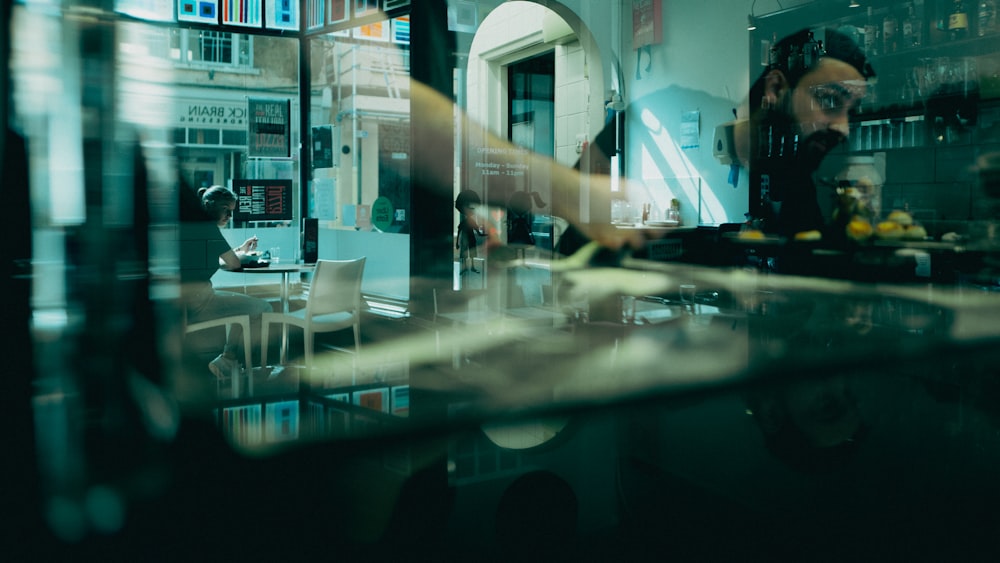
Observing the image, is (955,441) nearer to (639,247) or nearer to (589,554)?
(589,554)

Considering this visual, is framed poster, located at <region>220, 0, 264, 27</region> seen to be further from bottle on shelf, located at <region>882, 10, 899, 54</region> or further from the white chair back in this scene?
bottle on shelf, located at <region>882, 10, 899, 54</region>

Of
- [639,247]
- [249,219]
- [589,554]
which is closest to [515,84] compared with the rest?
[639,247]

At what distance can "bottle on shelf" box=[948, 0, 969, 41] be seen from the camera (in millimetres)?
5406

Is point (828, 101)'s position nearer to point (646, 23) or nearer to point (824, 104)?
point (824, 104)

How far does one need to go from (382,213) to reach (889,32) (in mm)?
4417

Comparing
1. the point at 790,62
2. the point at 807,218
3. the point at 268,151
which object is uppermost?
the point at 790,62

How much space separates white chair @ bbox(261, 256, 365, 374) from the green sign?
7.95ft

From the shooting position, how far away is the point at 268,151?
317 inches

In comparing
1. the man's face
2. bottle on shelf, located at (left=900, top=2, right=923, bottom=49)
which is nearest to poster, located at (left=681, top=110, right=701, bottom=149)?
the man's face

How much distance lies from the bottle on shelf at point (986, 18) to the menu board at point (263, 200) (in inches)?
229

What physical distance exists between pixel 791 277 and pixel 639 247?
6.47 ft

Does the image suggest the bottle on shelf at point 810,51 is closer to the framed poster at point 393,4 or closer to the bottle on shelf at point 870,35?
the bottle on shelf at point 870,35

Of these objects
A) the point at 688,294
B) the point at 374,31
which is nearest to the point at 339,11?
the point at 374,31

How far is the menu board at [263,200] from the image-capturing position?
770 centimetres
